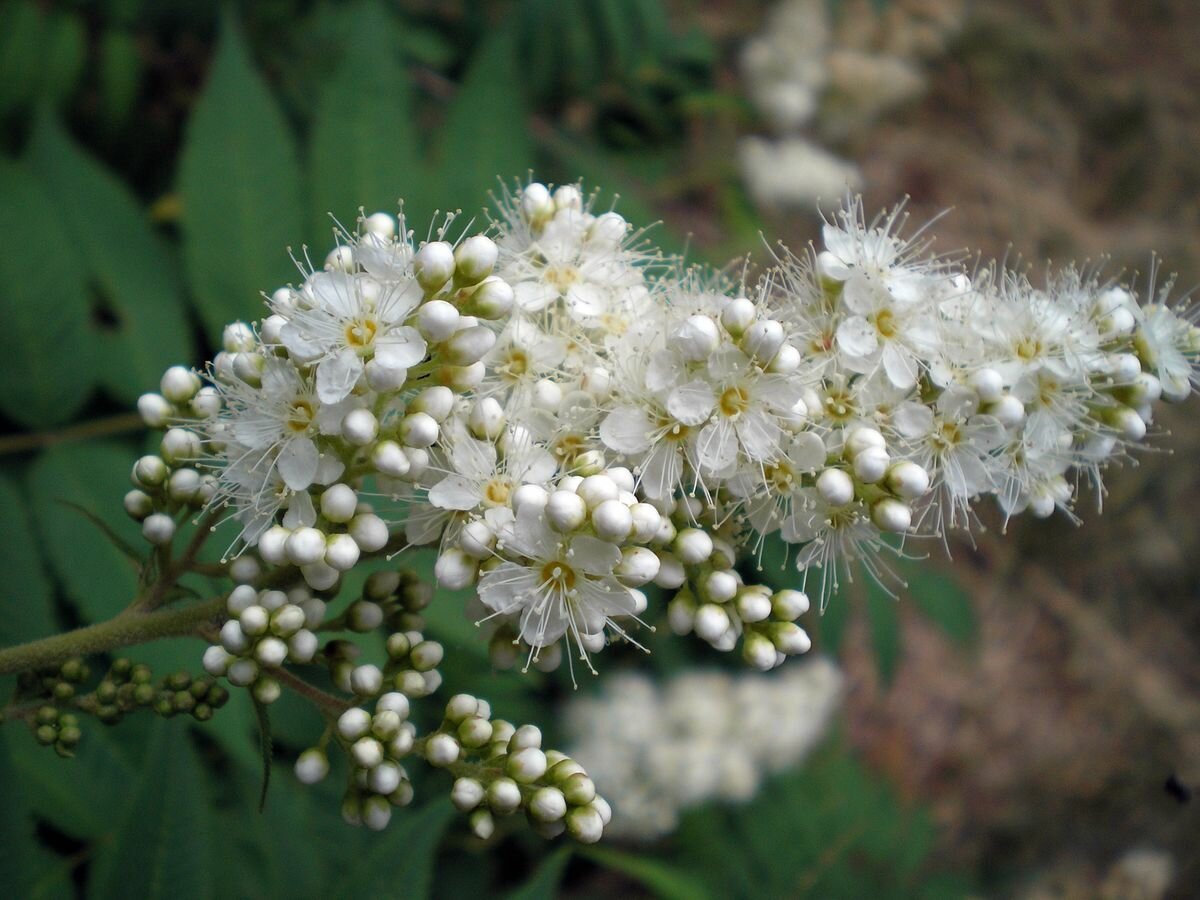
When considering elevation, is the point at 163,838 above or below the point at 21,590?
below

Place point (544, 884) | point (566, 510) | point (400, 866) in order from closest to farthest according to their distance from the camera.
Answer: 1. point (566, 510)
2. point (400, 866)
3. point (544, 884)

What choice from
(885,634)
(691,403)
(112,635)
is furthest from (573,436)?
(885,634)

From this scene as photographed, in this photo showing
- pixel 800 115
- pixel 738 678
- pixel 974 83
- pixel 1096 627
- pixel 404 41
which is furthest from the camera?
pixel 974 83

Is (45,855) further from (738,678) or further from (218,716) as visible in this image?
(738,678)

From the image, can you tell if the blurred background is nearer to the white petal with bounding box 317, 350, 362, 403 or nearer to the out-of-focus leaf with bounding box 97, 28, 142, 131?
the out-of-focus leaf with bounding box 97, 28, 142, 131

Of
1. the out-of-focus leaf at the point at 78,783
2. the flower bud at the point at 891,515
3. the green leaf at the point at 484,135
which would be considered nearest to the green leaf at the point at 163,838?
the out-of-focus leaf at the point at 78,783

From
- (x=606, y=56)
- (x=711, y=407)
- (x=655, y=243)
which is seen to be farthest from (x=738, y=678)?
(x=711, y=407)

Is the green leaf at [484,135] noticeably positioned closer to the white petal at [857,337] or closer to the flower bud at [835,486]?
the white petal at [857,337]

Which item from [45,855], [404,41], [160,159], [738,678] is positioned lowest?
[738,678]

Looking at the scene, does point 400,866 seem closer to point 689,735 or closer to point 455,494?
point 455,494
